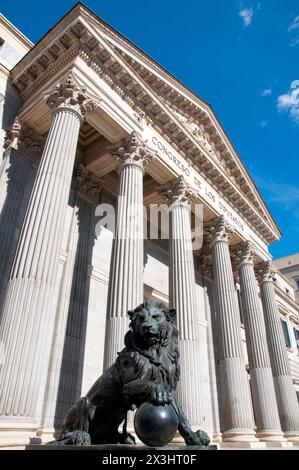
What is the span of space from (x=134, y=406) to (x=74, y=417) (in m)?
0.87

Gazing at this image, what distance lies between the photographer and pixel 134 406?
4.36 metres

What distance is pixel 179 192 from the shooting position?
1511 cm

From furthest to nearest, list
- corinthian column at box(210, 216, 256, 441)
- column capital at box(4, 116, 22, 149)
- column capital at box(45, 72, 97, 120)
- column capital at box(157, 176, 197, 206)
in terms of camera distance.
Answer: column capital at box(157, 176, 197, 206), corinthian column at box(210, 216, 256, 441), column capital at box(4, 116, 22, 149), column capital at box(45, 72, 97, 120)

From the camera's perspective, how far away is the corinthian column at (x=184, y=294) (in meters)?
11.4

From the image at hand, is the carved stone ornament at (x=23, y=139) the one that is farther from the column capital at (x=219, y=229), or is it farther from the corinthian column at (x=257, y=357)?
the corinthian column at (x=257, y=357)

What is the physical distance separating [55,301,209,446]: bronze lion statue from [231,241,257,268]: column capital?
16.0 meters

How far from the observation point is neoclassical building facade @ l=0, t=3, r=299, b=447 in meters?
8.38

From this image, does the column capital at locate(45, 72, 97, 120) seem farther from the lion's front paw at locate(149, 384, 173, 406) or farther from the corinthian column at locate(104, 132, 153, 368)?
the lion's front paw at locate(149, 384, 173, 406)

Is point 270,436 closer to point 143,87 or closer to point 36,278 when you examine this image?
point 36,278

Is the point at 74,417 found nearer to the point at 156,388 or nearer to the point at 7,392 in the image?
the point at 156,388

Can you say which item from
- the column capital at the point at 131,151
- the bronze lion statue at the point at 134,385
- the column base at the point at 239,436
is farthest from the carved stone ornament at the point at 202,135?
the bronze lion statue at the point at 134,385

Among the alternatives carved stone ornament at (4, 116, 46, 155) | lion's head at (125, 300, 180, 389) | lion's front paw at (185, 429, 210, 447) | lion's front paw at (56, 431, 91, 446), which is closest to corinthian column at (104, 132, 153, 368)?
carved stone ornament at (4, 116, 46, 155)

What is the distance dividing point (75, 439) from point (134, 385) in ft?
3.16
